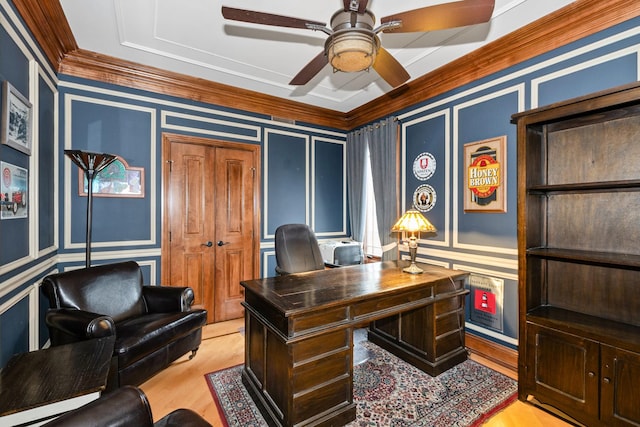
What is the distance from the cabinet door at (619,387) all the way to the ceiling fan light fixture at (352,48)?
2203 mm

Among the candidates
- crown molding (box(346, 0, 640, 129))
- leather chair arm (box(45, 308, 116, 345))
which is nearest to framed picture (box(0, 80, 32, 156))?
leather chair arm (box(45, 308, 116, 345))

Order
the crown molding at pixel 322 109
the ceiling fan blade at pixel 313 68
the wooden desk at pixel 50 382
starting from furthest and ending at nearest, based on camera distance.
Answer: the crown molding at pixel 322 109 < the ceiling fan blade at pixel 313 68 < the wooden desk at pixel 50 382

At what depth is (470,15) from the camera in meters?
1.48

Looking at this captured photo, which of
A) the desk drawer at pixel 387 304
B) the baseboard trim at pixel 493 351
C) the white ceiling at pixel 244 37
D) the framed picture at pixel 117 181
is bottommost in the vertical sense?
the baseboard trim at pixel 493 351

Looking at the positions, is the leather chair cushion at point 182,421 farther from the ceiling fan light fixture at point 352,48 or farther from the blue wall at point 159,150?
the ceiling fan light fixture at point 352,48

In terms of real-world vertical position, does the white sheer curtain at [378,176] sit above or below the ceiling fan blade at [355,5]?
below

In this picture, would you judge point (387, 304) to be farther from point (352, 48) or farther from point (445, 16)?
point (445, 16)

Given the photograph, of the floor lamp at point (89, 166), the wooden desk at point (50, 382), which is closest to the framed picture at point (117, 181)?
the floor lamp at point (89, 166)

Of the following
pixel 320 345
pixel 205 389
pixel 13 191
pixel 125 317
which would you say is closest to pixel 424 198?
pixel 320 345

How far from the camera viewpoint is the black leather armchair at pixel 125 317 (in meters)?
1.97

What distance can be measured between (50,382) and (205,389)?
111 centimetres

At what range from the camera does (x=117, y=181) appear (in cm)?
305

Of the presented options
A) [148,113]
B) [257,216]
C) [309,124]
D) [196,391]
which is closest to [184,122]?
[148,113]

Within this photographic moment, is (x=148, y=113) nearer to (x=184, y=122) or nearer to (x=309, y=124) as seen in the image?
(x=184, y=122)
